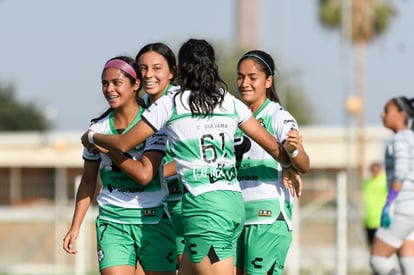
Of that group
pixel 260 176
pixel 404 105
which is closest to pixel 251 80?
pixel 260 176

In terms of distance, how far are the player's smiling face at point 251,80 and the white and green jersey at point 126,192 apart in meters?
0.83

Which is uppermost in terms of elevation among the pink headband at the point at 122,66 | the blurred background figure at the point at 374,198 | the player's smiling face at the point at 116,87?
the pink headband at the point at 122,66

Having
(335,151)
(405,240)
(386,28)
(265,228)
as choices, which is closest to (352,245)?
(405,240)

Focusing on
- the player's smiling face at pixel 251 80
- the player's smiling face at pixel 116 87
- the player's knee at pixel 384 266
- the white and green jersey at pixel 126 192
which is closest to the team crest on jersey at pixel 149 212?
the white and green jersey at pixel 126 192

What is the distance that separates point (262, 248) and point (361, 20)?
51.3 m

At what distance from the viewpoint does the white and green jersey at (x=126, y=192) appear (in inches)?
329

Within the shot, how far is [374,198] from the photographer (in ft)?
62.3

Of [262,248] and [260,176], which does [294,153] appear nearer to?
[260,176]

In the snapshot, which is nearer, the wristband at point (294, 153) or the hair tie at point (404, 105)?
the wristband at point (294, 153)

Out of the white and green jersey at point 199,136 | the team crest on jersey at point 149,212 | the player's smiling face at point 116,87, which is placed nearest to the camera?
the white and green jersey at point 199,136

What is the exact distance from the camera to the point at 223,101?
7.77m

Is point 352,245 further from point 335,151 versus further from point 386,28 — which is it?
point 386,28

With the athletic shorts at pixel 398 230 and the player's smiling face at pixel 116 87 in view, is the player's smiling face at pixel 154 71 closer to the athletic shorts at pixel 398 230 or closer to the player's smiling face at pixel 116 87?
the player's smiling face at pixel 116 87

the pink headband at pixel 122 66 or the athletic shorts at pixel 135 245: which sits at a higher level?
the pink headband at pixel 122 66
